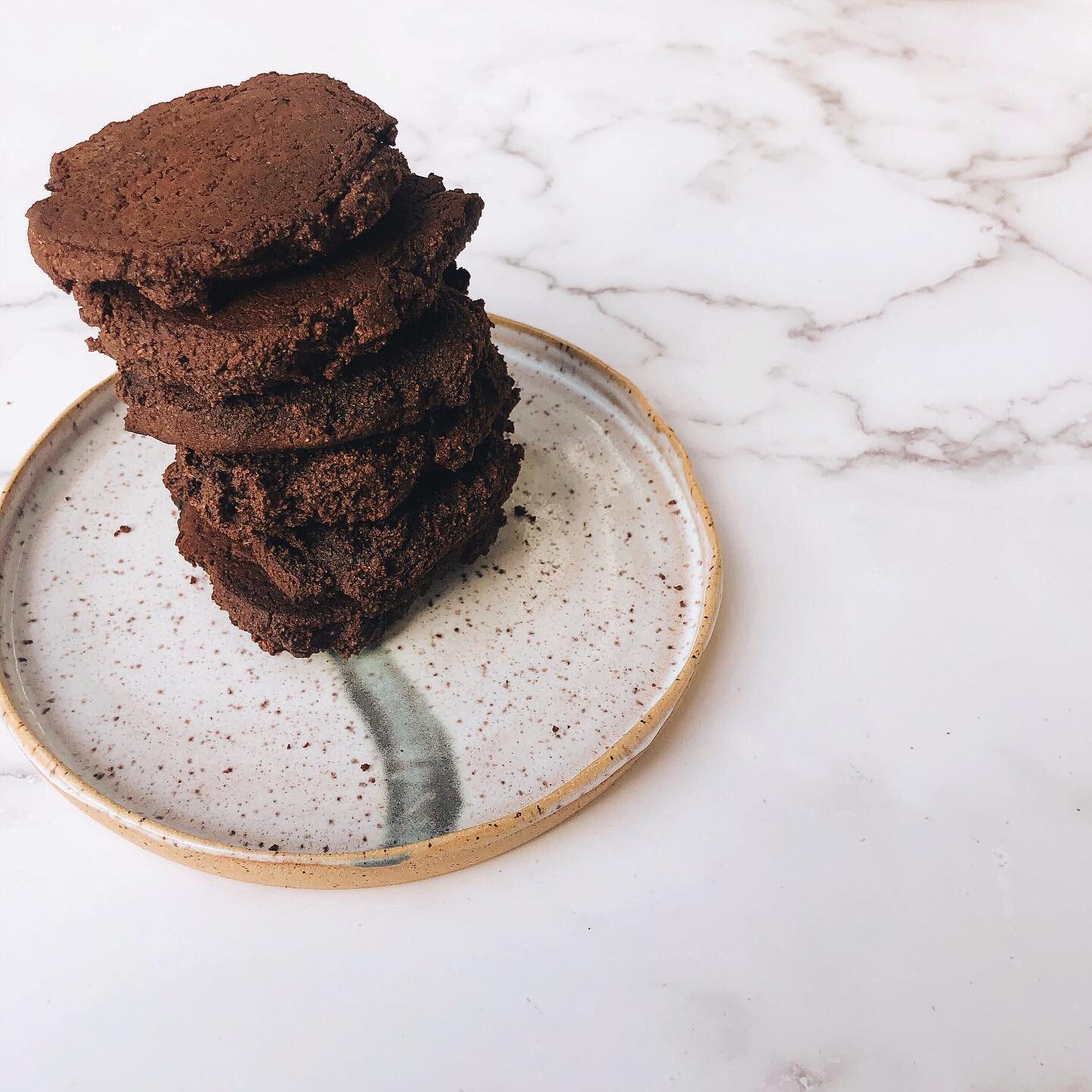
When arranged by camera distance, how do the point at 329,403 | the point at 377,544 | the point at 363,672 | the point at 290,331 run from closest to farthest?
the point at 290,331
the point at 329,403
the point at 377,544
the point at 363,672

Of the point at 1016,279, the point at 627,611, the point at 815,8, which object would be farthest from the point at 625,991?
the point at 815,8

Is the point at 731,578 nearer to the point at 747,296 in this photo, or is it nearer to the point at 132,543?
the point at 747,296

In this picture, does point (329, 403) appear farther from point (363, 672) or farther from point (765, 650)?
point (765, 650)

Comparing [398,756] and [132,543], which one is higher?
[132,543]

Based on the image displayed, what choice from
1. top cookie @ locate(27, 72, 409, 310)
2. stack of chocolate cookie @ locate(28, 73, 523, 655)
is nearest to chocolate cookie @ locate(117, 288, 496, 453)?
stack of chocolate cookie @ locate(28, 73, 523, 655)

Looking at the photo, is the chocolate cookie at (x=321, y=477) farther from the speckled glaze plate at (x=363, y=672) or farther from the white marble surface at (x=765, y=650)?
the white marble surface at (x=765, y=650)

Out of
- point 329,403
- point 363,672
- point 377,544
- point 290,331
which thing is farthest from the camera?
point 363,672

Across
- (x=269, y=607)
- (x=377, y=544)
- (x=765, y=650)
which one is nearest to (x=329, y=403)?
(x=377, y=544)
